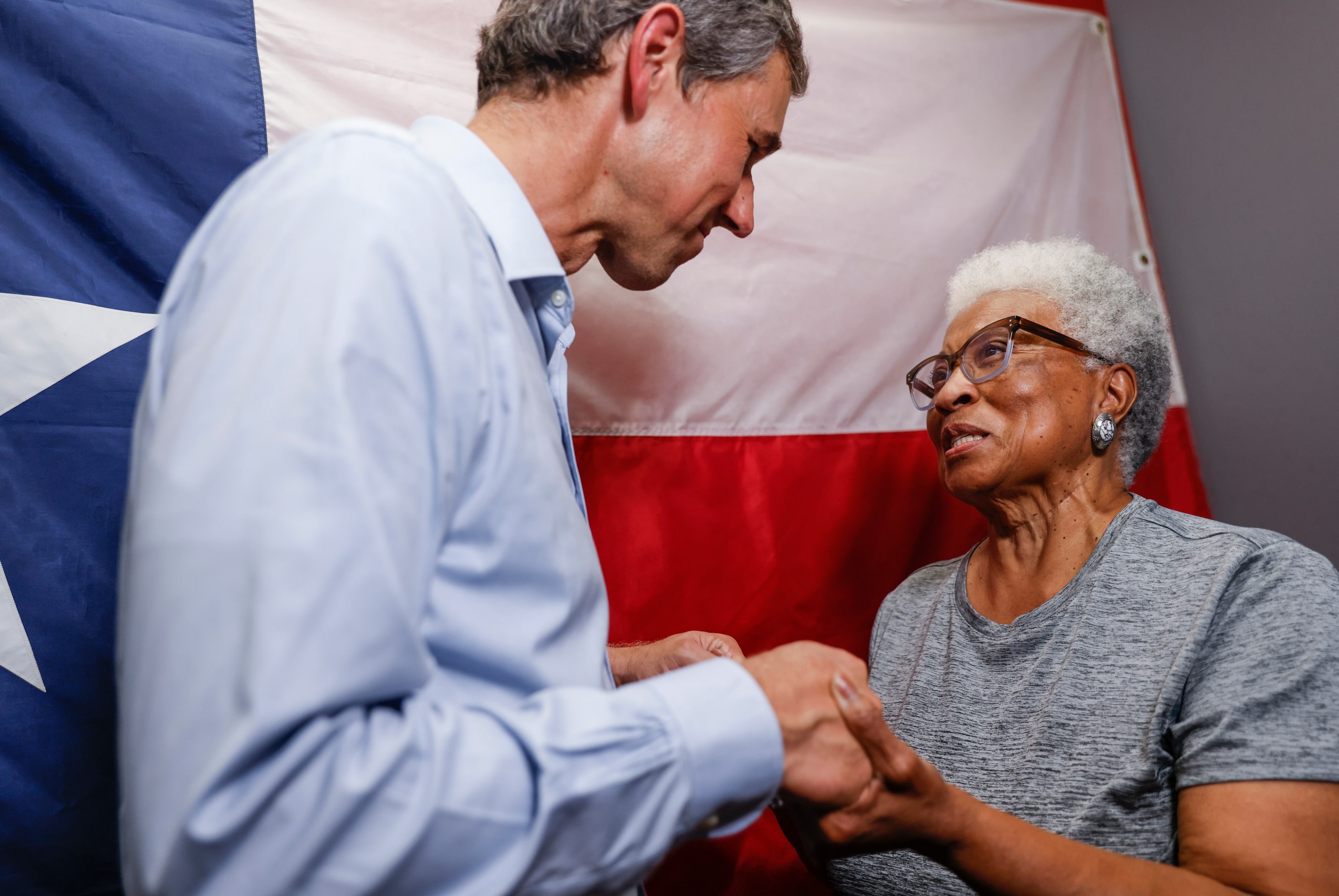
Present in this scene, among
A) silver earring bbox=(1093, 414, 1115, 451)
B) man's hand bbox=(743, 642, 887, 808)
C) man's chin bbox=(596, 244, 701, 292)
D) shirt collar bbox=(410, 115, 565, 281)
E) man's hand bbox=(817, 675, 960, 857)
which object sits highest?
shirt collar bbox=(410, 115, 565, 281)

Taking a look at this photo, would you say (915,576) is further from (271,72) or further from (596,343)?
(271,72)

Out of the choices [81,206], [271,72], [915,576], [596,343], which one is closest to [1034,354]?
[915,576]

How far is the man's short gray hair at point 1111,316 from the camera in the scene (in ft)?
4.50

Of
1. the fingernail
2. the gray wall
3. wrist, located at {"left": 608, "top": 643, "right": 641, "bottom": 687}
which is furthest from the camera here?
the gray wall

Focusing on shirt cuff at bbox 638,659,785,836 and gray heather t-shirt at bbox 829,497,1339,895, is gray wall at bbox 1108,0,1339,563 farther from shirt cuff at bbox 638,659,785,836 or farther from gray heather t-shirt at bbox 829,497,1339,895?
shirt cuff at bbox 638,659,785,836

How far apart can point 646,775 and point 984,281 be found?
119cm

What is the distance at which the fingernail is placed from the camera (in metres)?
0.69

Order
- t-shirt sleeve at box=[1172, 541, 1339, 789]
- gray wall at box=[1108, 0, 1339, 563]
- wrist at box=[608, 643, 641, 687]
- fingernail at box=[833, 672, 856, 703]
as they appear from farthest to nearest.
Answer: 1. gray wall at box=[1108, 0, 1339, 563]
2. wrist at box=[608, 643, 641, 687]
3. t-shirt sleeve at box=[1172, 541, 1339, 789]
4. fingernail at box=[833, 672, 856, 703]

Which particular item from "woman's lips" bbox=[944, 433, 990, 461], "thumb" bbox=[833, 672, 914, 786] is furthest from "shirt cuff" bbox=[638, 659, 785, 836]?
"woman's lips" bbox=[944, 433, 990, 461]

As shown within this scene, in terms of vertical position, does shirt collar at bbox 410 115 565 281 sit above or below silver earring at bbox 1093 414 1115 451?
above

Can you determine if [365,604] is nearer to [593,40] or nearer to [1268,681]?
[593,40]

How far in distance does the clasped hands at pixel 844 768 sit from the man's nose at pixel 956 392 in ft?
2.32

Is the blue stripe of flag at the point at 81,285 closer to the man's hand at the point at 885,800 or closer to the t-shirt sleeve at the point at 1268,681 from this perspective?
the man's hand at the point at 885,800

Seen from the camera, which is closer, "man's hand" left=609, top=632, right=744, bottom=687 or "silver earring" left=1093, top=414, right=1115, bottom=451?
"man's hand" left=609, top=632, right=744, bottom=687
